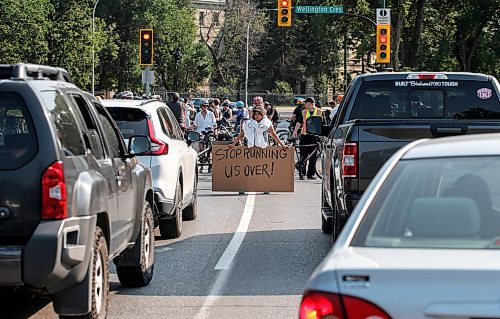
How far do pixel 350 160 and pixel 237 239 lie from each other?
3.42m

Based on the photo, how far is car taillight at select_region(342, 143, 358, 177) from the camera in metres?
9.77

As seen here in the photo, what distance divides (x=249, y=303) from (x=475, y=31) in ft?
200

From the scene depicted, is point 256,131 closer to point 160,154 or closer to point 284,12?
point 160,154

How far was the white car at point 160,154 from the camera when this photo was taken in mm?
12078

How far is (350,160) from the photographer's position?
9.84 meters

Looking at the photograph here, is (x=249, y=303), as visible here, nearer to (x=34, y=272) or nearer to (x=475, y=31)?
(x=34, y=272)

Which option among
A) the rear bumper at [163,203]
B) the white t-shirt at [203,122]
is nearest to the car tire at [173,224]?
the rear bumper at [163,203]

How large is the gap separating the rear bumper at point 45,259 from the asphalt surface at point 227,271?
1847mm

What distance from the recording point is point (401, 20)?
52406 mm

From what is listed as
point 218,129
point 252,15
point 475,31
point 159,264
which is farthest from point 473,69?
point 159,264

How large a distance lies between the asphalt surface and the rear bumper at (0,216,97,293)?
6.06 feet

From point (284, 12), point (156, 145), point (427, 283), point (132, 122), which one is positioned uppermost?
point (284, 12)

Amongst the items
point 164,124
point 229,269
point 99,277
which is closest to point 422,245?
point 99,277

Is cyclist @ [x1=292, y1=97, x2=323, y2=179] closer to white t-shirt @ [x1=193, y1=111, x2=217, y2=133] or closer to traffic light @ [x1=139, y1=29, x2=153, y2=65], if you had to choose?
white t-shirt @ [x1=193, y1=111, x2=217, y2=133]
